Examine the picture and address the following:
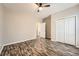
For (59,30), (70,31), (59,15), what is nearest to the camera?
(59,15)

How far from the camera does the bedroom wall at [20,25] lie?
6.72 ft

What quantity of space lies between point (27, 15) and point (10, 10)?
0.40 m

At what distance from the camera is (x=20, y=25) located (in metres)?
2.12

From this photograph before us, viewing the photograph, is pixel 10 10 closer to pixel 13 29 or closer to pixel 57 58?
pixel 13 29

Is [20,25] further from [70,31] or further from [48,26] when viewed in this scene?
[70,31]

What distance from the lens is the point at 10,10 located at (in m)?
2.09

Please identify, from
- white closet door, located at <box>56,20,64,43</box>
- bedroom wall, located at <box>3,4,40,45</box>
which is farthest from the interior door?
bedroom wall, located at <box>3,4,40,45</box>

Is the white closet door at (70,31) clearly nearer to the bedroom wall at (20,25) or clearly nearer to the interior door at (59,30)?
the interior door at (59,30)

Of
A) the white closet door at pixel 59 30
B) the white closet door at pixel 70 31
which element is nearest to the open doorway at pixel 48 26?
the white closet door at pixel 59 30

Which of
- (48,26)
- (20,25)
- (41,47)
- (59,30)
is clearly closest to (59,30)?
(59,30)

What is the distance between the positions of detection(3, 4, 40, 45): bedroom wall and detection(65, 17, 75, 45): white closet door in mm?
691

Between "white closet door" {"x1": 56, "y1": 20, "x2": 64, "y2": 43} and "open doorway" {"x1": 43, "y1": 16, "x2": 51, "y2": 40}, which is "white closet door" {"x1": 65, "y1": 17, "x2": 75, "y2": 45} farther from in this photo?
"open doorway" {"x1": 43, "y1": 16, "x2": 51, "y2": 40}

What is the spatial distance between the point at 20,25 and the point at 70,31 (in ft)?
3.96

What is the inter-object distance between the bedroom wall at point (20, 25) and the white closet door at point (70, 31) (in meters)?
0.69
